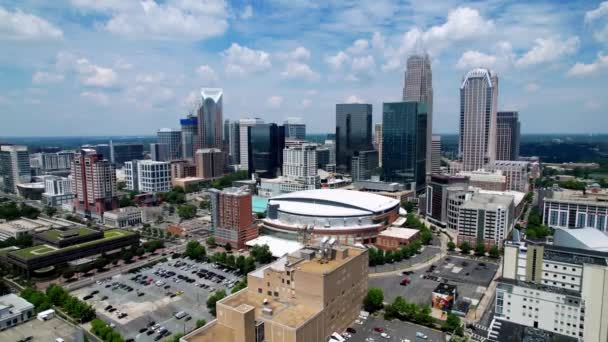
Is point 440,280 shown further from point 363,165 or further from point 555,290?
point 363,165

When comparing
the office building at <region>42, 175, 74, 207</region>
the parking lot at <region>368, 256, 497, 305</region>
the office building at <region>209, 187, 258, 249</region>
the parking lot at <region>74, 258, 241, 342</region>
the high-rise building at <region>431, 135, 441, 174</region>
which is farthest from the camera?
the high-rise building at <region>431, 135, 441, 174</region>

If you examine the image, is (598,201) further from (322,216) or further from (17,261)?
(17,261)

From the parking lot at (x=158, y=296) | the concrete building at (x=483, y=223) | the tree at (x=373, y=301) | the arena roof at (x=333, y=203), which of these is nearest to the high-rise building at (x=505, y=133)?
the concrete building at (x=483, y=223)

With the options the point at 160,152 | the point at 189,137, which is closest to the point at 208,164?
the point at 189,137

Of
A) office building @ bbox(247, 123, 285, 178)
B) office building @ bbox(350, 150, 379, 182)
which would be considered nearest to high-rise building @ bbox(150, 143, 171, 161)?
office building @ bbox(247, 123, 285, 178)

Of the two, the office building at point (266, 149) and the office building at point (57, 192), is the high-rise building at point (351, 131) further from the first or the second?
the office building at point (57, 192)

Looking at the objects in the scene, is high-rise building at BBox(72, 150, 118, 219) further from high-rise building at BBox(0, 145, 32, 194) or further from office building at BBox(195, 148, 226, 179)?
office building at BBox(195, 148, 226, 179)

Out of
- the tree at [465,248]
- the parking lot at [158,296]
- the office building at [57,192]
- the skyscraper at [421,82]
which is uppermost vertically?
the skyscraper at [421,82]
